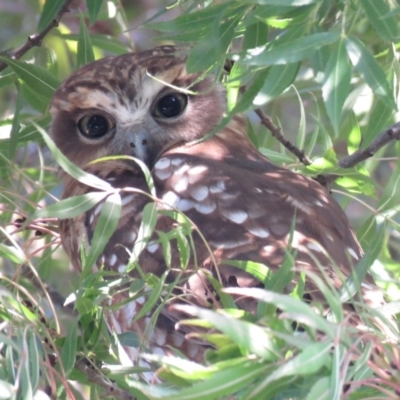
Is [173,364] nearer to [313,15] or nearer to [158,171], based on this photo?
[313,15]

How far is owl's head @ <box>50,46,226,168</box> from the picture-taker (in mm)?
3389

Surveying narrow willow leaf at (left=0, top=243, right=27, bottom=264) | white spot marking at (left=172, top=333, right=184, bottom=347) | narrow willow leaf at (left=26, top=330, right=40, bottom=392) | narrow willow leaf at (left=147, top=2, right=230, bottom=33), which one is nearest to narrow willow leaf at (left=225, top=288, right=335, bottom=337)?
narrow willow leaf at (left=26, top=330, right=40, bottom=392)

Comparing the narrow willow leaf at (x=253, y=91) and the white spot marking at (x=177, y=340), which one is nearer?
the narrow willow leaf at (x=253, y=91)

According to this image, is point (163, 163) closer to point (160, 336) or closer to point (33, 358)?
point (160, 336)

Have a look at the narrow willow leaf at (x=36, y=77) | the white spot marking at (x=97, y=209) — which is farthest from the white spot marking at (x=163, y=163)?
the narrow willow leaf at (x=36, y=77)

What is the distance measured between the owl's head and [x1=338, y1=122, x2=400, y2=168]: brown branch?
680mm

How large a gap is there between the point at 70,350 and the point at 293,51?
0.85 metres

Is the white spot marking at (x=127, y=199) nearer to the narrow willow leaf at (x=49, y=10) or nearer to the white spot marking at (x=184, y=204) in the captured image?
the white spot marking at (x=184, y=204)

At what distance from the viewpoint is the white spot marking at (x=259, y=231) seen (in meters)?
2.85

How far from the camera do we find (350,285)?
2299 mm

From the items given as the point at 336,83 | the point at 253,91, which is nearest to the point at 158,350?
the point at 253,91

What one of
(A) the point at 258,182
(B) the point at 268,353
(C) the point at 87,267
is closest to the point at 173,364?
(B) the point at 268,353

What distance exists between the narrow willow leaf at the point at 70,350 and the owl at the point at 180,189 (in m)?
0.12

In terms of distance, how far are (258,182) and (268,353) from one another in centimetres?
148
